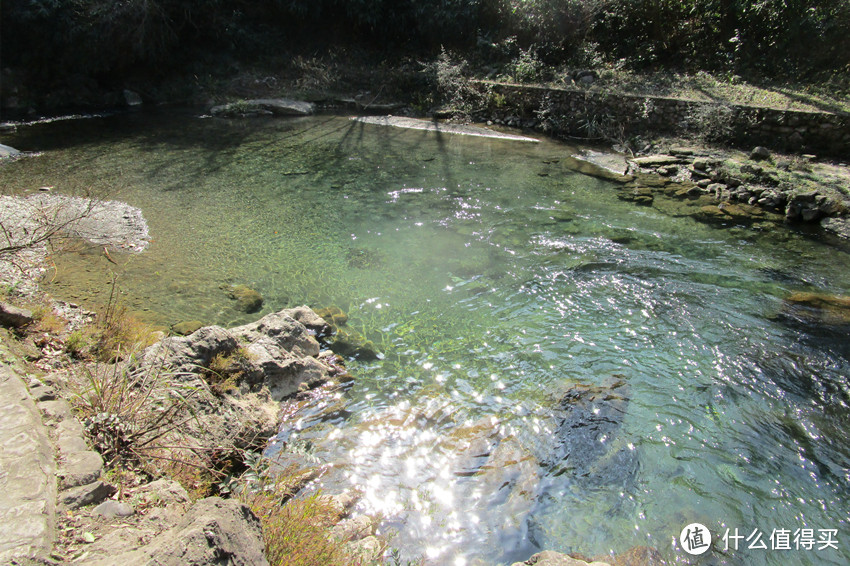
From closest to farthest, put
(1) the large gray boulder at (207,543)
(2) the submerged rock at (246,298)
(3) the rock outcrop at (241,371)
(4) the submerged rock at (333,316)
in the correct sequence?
1. (1) the large gray boulder at (207,543)
2. (3) the rock outcrop at (241,371)
3. (4) the submerged rock at (333,316)
4. (2) the submerged rock at (246,298)

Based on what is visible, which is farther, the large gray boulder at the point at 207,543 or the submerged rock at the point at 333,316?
the submerged rock at the point at 333,316

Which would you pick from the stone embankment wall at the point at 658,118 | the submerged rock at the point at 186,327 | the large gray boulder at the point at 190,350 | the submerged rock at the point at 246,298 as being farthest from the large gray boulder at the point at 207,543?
the stone embankment wall at the point at 658,118

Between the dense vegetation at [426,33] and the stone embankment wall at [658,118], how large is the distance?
252 cm

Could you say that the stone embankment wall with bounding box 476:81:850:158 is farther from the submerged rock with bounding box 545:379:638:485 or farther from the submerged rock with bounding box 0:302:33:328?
the submerged rock with bounding box 0:302:33:328

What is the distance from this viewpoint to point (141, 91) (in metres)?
17.8

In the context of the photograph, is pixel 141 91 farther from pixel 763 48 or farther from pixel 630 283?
pixel 763 48

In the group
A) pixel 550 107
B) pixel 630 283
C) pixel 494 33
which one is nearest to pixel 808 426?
pixel 630 283

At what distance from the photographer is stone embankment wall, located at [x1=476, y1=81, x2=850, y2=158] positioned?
10.9 meters

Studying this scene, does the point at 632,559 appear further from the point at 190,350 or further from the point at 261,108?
the point at 261,108

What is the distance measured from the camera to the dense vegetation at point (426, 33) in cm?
1374

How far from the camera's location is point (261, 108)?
16.4 m

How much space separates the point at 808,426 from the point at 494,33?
17.6 meters

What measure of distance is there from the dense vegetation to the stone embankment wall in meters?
2.52

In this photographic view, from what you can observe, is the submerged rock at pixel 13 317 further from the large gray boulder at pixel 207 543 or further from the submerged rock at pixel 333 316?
the large gray boulder at pixel 207 543
